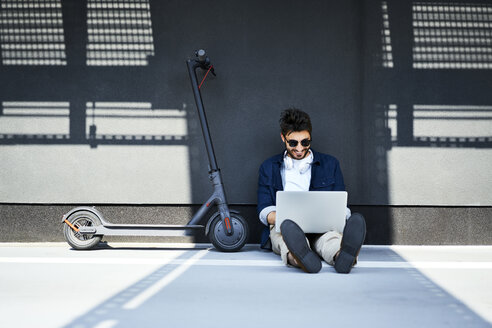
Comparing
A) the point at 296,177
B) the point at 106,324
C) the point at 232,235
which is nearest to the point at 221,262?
the point at 232,235

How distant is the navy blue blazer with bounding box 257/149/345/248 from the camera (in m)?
2.95

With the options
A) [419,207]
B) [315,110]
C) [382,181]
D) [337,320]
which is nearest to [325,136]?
[315,110]

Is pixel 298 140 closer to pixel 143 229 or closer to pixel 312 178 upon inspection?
pixel 312 178

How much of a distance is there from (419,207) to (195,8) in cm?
218

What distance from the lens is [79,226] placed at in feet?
9.87

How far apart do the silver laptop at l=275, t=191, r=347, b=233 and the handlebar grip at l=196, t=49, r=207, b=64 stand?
113 cm

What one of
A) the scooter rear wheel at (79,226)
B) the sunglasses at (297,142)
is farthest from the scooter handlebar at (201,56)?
the scooter rear wheel at (79,226)

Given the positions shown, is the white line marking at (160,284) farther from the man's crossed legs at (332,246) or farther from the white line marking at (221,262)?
the man's crossed legs at (332,246)

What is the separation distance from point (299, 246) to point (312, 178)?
0.81m

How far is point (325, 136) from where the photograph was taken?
3.36 meters

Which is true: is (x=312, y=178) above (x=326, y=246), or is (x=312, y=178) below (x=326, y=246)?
above

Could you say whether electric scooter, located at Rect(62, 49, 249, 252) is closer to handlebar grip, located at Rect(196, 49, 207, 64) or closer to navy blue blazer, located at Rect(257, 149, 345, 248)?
handlebar grip, located at Rect(196, 49, 207, 64)

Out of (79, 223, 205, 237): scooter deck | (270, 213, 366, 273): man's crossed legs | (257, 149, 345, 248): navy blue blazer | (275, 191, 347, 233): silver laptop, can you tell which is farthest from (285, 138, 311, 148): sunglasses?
(79, 223, 205, 237): scooter deck

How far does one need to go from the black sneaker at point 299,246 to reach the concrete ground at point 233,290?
0.05 metres
